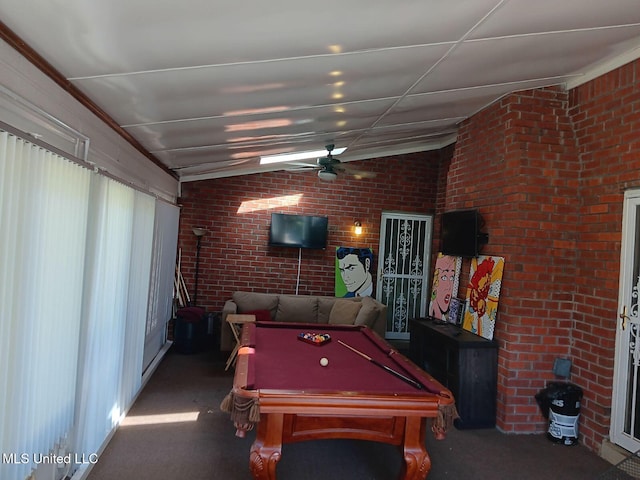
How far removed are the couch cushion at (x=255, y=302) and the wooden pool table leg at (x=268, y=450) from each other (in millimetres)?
3670

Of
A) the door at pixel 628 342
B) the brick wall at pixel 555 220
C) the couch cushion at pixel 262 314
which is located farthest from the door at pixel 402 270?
the door at pixel 628 342

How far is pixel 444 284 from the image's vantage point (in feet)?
15.7

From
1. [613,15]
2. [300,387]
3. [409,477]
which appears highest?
[613,15]

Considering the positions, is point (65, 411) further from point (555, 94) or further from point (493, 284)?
point (555, 94)

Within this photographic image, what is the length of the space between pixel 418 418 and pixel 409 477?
1.14 ft

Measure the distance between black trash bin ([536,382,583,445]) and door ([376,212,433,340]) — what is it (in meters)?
3.25

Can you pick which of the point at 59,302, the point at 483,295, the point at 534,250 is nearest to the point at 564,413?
the point at 483,295

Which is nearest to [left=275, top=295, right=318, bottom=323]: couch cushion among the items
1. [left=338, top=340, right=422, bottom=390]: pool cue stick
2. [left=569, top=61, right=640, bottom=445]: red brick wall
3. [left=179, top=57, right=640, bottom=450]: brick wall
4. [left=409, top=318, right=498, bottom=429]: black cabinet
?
[left=179, top=57, right=640, bottom=450]: brick wall

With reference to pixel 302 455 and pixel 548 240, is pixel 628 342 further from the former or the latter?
pixel 302 455

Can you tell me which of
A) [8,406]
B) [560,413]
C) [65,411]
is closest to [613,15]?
[560,413]

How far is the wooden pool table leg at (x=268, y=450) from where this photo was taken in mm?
2246

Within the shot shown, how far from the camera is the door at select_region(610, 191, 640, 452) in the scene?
311 cm

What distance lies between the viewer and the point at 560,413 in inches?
138

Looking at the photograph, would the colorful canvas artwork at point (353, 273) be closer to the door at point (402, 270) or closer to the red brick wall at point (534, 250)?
the door at point (402, 270)
